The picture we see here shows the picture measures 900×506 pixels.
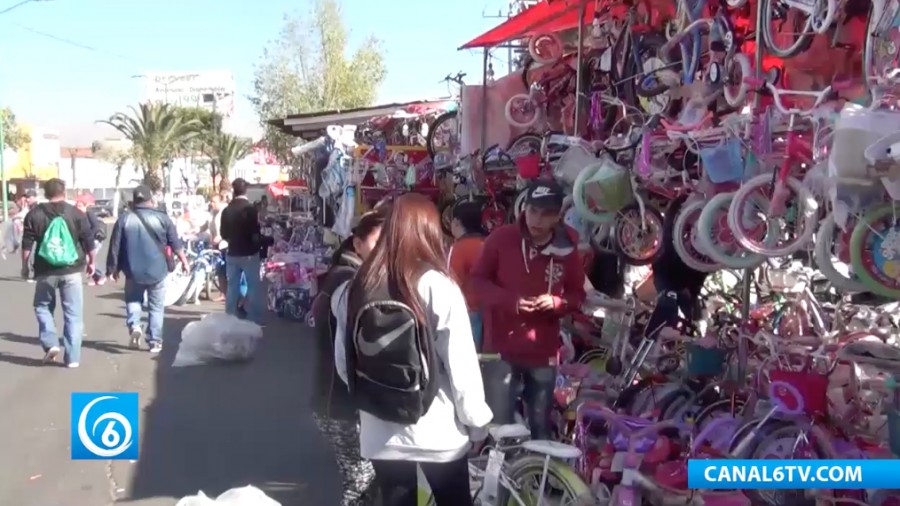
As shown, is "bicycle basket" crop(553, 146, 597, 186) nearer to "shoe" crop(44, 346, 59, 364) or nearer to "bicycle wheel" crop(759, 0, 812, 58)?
"bicycle wheel" crop(759, 0, 812, 58)

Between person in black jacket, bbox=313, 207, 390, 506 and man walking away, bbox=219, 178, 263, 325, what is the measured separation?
6.86 meters

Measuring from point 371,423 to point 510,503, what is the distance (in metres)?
1.19

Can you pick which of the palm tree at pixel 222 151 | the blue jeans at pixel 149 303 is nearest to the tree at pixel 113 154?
the palm tree at pixel 222 151

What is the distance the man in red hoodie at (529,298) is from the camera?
4.79 meters

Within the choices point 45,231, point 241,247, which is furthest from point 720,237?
point 241,247

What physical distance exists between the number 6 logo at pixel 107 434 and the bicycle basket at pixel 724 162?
11.3ft

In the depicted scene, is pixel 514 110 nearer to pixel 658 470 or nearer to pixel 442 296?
pixel 658 470

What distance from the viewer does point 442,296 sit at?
3.32 m

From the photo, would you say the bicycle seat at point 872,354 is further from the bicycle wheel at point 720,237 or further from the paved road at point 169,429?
the paved road at point 169,429

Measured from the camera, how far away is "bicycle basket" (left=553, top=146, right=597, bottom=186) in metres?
6.80

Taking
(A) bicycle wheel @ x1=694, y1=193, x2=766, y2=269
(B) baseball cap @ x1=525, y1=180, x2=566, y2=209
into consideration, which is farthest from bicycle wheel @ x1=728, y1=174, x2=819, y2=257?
(B) baseball cap @ x1=525, y1=180, x2=566, y2=209

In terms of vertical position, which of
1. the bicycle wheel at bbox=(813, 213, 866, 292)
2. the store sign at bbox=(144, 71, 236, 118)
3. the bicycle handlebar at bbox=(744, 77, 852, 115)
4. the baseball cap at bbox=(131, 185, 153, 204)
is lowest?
the bicycle wheel at bbox=(813, 213, 866, 292)

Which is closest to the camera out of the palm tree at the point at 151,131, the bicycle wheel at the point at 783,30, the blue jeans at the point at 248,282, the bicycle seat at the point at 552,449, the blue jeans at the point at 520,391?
the bicycle seat at the point at 552,449

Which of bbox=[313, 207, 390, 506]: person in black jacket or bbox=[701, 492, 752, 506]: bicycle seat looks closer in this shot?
bbox=[313, 207, 390, 506]: person in black jacket
